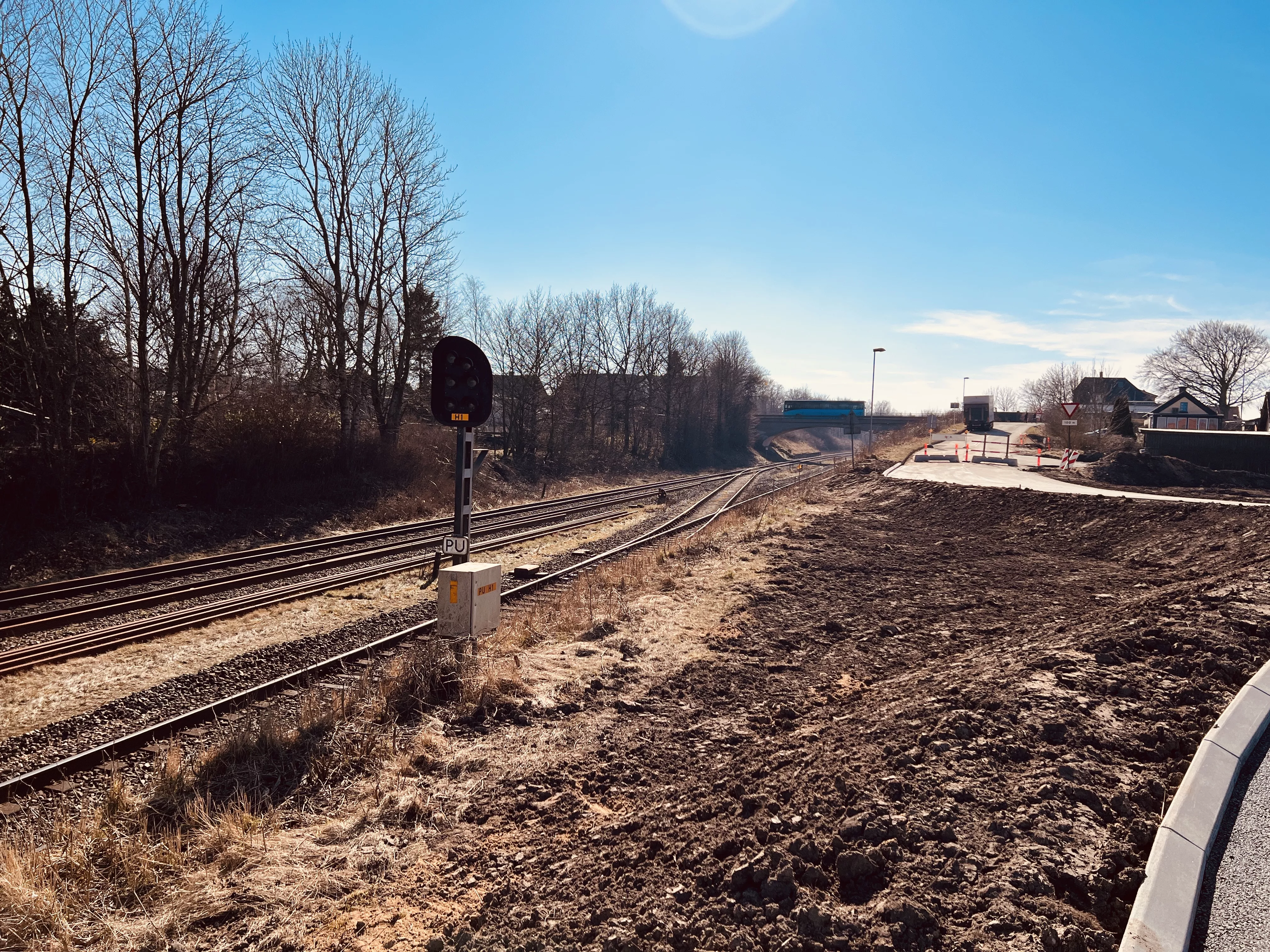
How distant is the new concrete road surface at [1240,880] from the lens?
9.36 feet

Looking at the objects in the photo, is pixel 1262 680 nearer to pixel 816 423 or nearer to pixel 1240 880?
pixel 1240 880

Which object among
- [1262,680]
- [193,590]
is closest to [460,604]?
[1262,680]

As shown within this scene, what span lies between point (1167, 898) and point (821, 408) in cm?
8586

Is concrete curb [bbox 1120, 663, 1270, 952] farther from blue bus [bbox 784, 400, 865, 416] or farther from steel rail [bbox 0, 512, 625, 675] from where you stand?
blue bus [bbox 784, 400, 865, 416]

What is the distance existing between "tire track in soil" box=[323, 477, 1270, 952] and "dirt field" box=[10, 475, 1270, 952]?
0.06 feet

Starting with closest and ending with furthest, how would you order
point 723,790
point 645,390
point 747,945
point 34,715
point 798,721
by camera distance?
point 747,945, point 723,790, point 798,721, point 34,715, point 645,390

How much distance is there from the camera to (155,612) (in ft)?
37.5

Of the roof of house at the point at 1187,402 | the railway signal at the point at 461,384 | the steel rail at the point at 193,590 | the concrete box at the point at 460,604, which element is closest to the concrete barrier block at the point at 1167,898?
the concrete box at the point at 460,604

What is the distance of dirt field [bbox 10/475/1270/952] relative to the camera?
3.24 metres

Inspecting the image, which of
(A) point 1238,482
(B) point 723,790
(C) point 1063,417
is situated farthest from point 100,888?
(C) point 1063,417

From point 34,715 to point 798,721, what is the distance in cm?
791

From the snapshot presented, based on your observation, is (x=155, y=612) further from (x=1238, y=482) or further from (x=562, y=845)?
(x=1238, y=482)

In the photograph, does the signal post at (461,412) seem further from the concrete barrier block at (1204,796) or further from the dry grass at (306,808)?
the concrete barrier block at (1204,796)

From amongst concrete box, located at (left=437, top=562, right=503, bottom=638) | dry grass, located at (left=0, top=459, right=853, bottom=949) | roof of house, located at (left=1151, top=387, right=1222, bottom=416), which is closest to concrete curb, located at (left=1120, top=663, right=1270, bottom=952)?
dry grass, located at (left=0, top=459, right=853, bottom=949)
